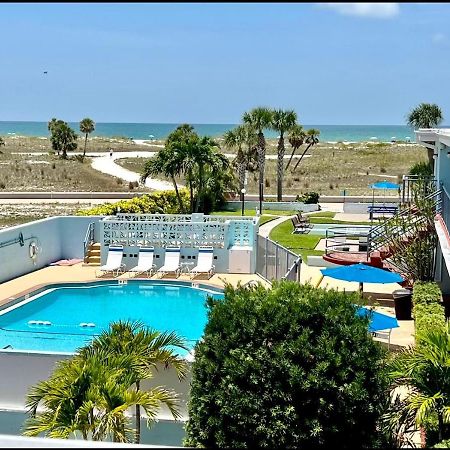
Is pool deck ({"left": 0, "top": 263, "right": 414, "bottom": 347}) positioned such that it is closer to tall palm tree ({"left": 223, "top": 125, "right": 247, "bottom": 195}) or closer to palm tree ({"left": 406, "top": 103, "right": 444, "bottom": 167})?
tall palm tree ({"left": 223, "top": 125, "right": 247, "bottom": 195})

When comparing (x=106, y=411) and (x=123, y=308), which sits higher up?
(x=106, y=411)

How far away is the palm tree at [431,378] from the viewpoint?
6750 millimetres

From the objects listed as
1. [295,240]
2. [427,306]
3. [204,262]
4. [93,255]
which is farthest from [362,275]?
[295,240]

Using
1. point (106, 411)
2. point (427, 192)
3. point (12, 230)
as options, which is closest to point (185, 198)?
point (12, 230)

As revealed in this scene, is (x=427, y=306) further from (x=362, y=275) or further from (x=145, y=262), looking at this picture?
(x=145, y=262)

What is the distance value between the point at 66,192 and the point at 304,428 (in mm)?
40760

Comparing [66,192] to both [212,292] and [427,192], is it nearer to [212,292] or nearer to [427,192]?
[212,292]

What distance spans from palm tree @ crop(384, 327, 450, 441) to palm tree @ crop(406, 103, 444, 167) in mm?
40131

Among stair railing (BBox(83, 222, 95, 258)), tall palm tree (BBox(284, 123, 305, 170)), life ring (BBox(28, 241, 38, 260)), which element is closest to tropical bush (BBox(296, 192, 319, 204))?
tall palm tree (BBox(284, 123, 305, 170))

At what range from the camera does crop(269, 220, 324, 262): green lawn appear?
24.1m

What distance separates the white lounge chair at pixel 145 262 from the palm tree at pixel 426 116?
28.7 metres

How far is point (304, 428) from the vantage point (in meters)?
6.90

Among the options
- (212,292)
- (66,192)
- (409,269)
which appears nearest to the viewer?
(409,269)

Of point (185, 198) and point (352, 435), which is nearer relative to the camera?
point (352, 435)
